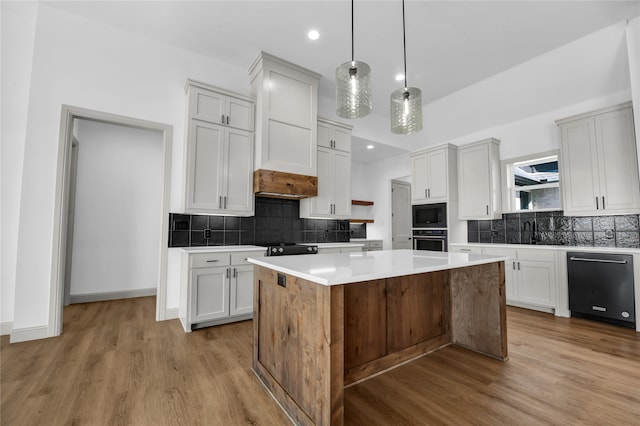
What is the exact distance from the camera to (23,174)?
267 cm

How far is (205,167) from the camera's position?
10.8 ft

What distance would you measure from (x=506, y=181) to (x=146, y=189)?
5.80 m

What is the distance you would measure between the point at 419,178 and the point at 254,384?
14.2 feet

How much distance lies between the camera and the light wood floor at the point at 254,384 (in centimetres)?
157

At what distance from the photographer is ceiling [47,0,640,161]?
2754mm

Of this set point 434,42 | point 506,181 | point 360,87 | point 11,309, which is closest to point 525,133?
point 506,181

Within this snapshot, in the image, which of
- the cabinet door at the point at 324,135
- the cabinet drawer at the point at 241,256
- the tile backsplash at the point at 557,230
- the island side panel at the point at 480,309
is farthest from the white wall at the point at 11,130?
the tile backsplash at the point at 557,230

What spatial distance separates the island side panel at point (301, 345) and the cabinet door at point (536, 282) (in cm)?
352

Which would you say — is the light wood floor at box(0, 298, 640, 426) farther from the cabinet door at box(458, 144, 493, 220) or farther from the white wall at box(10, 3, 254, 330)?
the cabinet door at box(458, 144, 493, 220)

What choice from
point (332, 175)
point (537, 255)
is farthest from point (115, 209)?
point (537, 255)

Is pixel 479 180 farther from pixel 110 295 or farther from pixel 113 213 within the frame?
pixel 110 295

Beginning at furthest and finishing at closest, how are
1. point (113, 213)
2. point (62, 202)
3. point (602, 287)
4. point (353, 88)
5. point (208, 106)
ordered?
1. point (113, 213)
2. point (208, 106)
3. point (602, 287)
4. point (62, 202)
5. point (353, 88)

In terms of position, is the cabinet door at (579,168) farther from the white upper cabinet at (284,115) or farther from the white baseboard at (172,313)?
the white baseboard at (172,313)

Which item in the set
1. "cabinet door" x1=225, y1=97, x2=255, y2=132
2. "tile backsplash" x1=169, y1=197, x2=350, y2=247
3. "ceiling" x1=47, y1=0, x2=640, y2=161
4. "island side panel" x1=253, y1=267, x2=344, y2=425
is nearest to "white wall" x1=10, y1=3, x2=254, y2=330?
"ceiling" x1=47, y1=0, x2=640, y2=161
